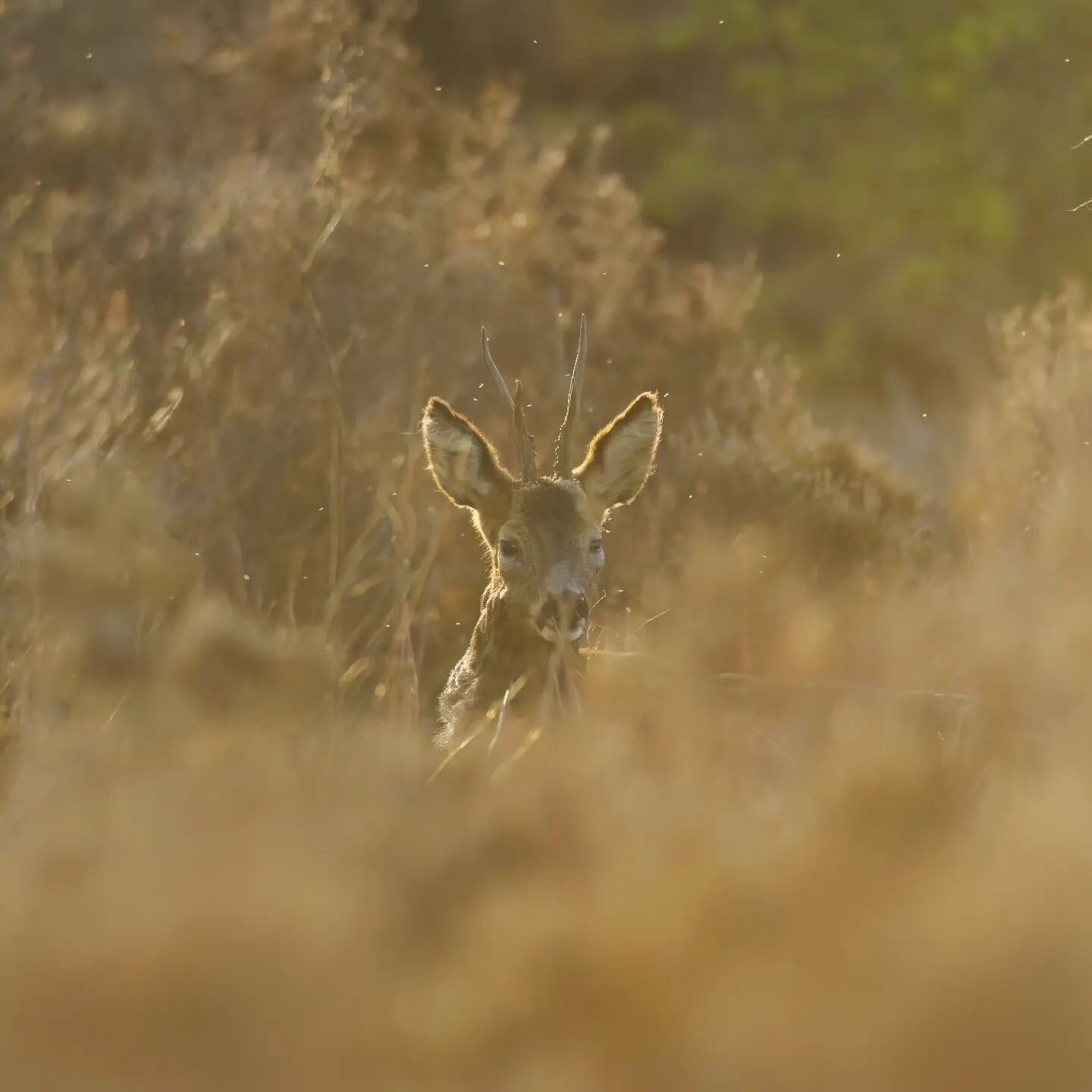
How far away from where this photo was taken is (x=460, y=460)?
7992mm

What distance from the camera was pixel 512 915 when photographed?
2.64 metres

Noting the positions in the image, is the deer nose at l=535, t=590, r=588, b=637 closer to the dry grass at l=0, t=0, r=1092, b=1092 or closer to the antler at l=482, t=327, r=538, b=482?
the dry grass at l=0, t=0, r=1092, b=1092

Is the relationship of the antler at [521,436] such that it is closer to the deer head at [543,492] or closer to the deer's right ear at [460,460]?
the deer head at [543,492]

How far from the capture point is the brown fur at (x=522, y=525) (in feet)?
24.4

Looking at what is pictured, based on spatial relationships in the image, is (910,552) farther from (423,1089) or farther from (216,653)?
(423,1089)

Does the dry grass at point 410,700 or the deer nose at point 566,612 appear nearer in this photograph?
the dry grass at point 410,700

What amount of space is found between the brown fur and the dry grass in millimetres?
458

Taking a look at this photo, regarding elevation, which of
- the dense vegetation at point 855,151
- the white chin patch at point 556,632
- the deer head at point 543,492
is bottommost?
the white chin patch at point 556,632

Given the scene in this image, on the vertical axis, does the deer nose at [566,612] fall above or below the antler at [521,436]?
below

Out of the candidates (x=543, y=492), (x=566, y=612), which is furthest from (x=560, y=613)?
(x=543, y=492)

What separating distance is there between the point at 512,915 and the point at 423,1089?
1.10 feet

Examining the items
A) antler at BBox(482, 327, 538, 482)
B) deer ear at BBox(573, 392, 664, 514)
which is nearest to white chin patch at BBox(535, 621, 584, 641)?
antler at BBox(482, 327, 538, 482)

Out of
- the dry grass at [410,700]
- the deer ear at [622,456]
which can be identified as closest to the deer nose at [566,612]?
the dry grass at [410,700]

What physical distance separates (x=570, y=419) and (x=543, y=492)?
0.33 metres
